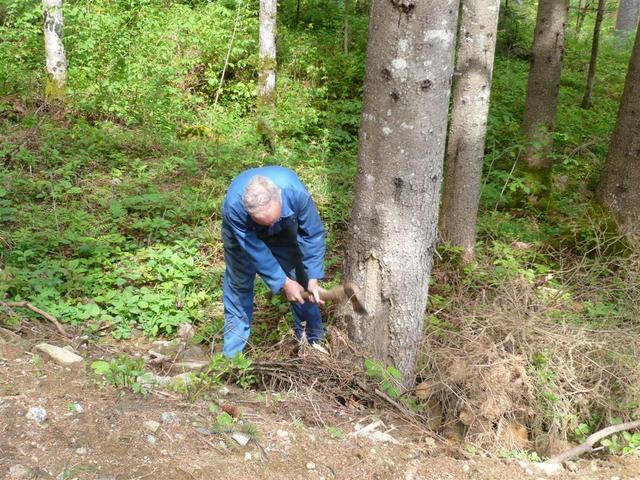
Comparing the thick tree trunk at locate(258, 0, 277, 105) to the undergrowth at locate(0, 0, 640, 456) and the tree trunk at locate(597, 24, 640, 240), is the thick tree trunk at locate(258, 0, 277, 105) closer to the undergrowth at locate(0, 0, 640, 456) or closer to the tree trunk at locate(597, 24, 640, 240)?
the undergrowth at locate(0, 0, 640, 456)

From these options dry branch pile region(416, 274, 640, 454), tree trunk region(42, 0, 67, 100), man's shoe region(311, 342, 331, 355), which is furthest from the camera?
tree trunk region(42, 0, 67, 100)

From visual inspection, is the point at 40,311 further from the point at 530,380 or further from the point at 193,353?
the point at 530,380

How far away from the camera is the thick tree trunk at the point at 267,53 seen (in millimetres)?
8438

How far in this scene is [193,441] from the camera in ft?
8.54

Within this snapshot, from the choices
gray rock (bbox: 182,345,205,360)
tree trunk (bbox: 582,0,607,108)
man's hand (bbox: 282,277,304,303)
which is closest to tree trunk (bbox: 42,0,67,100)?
gray rock (bbox: 182,345,205,360)

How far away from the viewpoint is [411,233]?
10.4 feet

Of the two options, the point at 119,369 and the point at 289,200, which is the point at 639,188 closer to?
the point at 289,200

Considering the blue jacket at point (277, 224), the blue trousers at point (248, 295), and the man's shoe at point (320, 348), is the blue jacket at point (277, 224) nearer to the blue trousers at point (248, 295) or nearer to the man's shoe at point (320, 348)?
the blue trousers at point (248, 295)

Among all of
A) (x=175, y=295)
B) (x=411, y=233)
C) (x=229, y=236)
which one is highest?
(x=411, y=233)

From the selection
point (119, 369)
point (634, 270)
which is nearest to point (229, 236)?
point (119, 369)

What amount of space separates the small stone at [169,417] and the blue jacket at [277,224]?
3.78ft

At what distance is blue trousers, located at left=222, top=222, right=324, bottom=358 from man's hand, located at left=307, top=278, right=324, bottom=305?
0.21m

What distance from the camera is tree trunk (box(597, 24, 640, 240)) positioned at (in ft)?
17.1

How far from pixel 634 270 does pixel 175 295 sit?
13.2 ft
